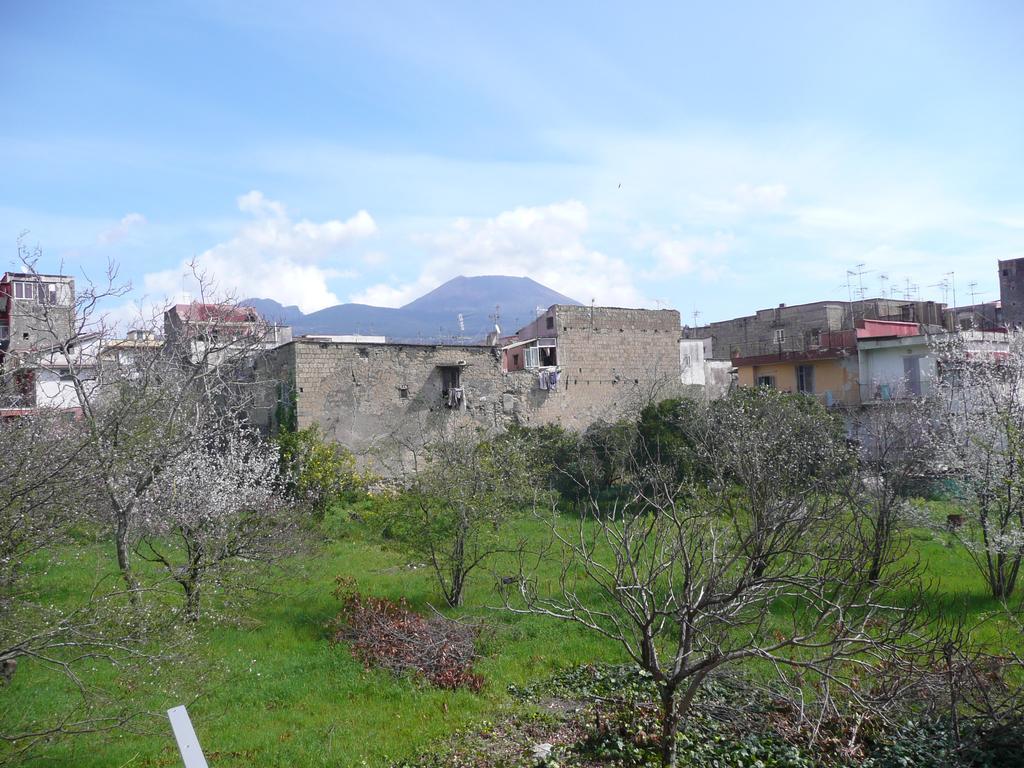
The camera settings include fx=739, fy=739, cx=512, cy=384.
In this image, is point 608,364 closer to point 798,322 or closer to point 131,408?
point 798,322

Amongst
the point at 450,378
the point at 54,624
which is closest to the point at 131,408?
the point at 54,624

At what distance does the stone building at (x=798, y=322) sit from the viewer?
115 ft

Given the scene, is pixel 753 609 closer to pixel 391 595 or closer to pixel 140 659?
pixel 391 595

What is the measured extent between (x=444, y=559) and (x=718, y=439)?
843 cm

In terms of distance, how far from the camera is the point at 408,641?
9.92 m

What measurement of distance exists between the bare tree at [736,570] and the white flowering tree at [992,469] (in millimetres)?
1545

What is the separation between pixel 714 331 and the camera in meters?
40.8

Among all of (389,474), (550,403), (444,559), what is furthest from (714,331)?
(444,559)

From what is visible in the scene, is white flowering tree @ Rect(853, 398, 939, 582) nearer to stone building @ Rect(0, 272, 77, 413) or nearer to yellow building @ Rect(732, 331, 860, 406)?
yellow building @ Rect(732, 331, 860, 406)

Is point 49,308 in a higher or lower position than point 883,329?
higher

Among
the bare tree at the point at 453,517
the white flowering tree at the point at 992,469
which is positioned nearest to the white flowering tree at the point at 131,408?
the bare tree at the point at 453,517

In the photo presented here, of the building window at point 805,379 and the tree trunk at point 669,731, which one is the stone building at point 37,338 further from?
the building window at point 805,379

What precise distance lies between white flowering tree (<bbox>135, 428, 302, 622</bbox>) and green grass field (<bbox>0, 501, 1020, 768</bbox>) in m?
0.78

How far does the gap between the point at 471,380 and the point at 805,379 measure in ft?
41.0
